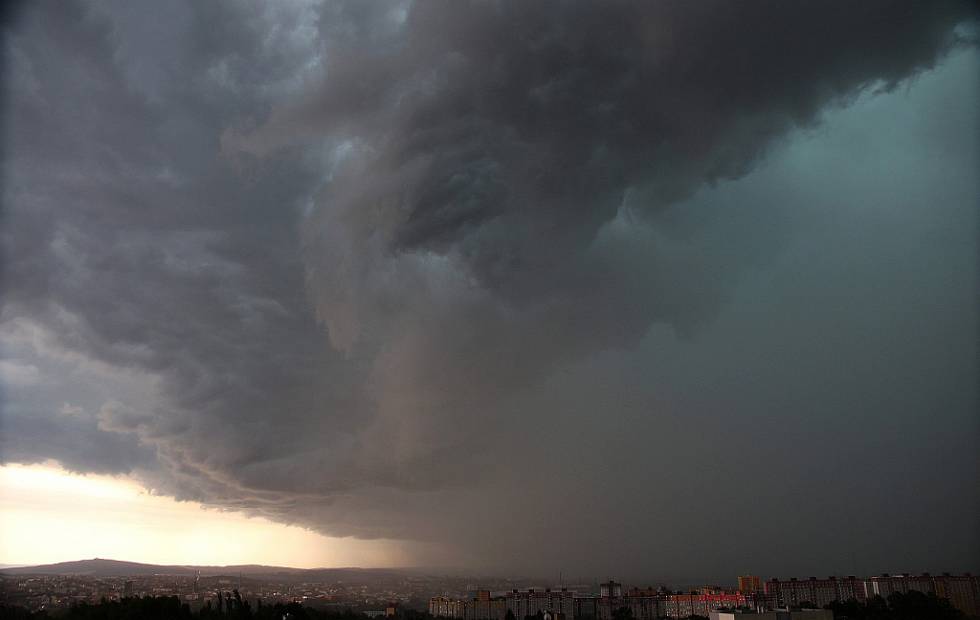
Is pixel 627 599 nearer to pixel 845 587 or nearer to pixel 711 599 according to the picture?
pixel 711 599

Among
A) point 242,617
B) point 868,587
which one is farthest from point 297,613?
point 868,587

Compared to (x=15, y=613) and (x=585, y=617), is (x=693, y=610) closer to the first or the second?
(x=585, y=617)

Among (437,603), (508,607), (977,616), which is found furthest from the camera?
(437,603)

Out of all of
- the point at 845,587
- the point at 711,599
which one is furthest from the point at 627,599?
the point at 845,587

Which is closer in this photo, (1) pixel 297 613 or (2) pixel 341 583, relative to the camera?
(1) pixel 297 613

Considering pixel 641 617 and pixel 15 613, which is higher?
pixel 15 613

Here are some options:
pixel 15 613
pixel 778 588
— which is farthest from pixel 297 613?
pixel 778 588

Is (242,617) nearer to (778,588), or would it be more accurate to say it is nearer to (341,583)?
(778,588)

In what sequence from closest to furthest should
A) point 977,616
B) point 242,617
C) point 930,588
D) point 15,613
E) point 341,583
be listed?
1. point 15,613
2. point 242,617
3. point 977,616
4. point 930,588
5. point 341,583
